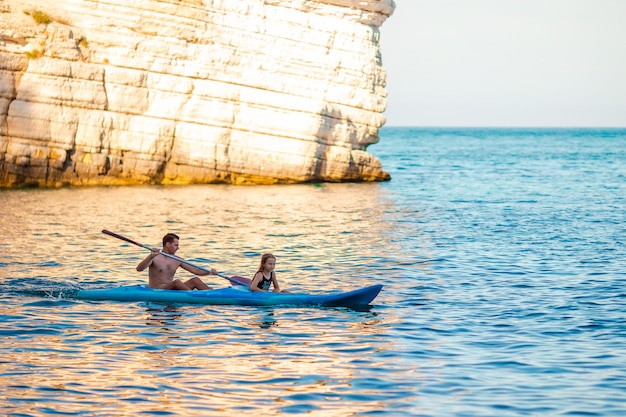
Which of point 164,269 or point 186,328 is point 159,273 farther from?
point 186,328

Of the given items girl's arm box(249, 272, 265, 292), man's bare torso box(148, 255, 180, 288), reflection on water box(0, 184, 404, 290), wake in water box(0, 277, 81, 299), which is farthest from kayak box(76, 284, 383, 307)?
reflection on water box(0, 184, 404, 290)

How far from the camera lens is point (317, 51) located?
34469mm

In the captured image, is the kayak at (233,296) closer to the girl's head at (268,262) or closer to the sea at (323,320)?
the sea at (323,320)

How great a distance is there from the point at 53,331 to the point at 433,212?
18.7 meters

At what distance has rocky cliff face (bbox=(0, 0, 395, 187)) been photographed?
31188 mm

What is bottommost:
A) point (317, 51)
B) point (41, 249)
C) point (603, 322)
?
point (41, 249)

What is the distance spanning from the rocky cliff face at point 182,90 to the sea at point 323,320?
4862mm

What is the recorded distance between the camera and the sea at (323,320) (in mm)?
9203

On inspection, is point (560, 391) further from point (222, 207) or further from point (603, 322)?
point (222, 207)

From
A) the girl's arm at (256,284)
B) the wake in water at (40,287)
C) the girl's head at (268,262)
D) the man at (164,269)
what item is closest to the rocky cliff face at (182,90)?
the wake in water at (40,287)

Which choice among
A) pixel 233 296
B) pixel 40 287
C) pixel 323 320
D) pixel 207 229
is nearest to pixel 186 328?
pixel 233 296

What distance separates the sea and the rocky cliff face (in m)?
4.86

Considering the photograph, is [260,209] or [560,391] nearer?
[560,391]

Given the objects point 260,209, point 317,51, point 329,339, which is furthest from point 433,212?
point 329,339
